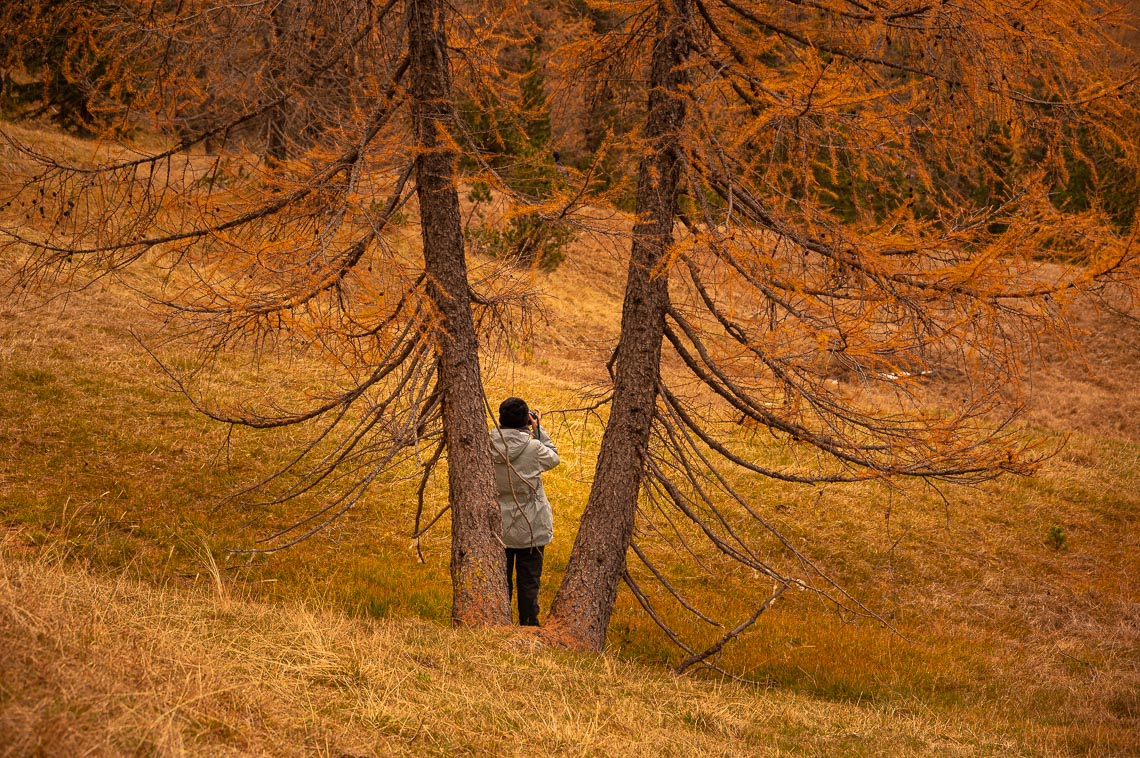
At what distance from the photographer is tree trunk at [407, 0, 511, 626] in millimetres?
6527

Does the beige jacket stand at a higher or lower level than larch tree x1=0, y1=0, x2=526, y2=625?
lower

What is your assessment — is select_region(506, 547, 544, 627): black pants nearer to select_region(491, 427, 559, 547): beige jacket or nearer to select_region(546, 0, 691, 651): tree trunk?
select_region(491, 427, 559, 547): beige jacket

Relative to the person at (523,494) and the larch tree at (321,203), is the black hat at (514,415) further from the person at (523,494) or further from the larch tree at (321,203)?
the larch tree at (321,203)

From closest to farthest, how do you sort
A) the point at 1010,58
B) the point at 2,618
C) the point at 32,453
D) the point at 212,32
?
1. the point at 2,618
2. the point at 1010,58
3. the point at 212,32
4. the point at 32,453

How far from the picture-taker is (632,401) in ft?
23.3

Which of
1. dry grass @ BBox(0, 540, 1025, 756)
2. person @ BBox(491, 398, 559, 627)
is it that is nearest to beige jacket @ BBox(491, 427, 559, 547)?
person @ BBox(491, 398, 559, 627)

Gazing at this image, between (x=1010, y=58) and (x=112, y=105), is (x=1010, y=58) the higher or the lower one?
→ the higher one

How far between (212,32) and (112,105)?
1013mm

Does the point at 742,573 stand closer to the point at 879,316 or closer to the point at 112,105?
the point at 879,316

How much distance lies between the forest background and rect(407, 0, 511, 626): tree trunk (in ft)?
1.25

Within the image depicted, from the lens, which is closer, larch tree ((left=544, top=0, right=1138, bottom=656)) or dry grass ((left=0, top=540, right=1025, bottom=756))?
dry grass ((left=0, top=540, right=1025, bottom=756))

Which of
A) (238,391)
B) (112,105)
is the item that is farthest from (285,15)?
(238,391)

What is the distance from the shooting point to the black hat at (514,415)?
24.3 ft

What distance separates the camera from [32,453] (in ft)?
31.5
